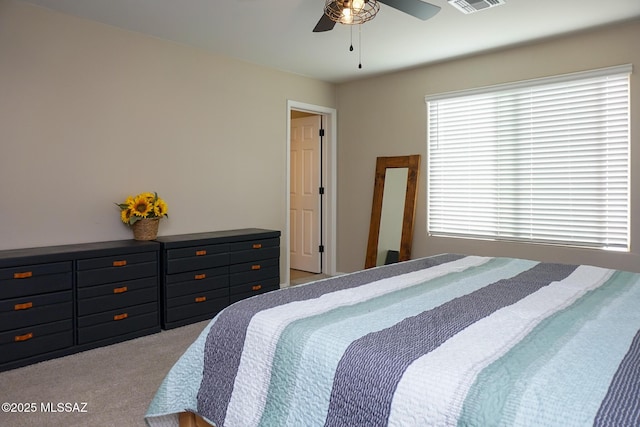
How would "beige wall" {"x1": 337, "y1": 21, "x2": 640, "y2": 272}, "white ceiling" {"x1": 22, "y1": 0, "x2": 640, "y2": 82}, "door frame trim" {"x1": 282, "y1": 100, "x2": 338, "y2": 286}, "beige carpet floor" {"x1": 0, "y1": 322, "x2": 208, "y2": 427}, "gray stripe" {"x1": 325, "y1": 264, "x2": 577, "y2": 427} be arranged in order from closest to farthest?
"gray stripe" {"x1": 325, "y1": 264, "x2": 577, "y2": 427}
"beige carpet floor" {"x1": 0, "y1": 322, "x2": 208, "y2": 427}
"white ceiling" {"x1": 22, "y1": 0, "x2": 640, "y2": 82}
"beige wall" {"x1": 337, "y1": 21, "x2": 640, "y2": 272}
"door frame trim" {"x1": 282, "y1": 100, "x2": 338, "y2": 286}

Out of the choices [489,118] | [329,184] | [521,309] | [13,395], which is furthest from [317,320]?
[329,184]

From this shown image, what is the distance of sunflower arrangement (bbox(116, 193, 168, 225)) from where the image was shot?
3.61 m

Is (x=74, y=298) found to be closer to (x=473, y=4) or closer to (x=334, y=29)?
(x=334, y=29)

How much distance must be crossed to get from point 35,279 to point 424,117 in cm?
389

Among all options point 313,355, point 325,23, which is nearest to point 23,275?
point 313,355

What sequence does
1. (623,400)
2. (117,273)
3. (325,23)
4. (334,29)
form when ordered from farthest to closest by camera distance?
(334,29), (117,273), (325,23), (623,400)

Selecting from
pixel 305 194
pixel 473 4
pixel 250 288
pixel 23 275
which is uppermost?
pixel 473 4

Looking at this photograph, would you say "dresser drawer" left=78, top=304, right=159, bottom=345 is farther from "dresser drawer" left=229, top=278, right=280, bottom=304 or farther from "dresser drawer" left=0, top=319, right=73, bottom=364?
"dresser drawer" left=229, top=278, right=280, bottom=304

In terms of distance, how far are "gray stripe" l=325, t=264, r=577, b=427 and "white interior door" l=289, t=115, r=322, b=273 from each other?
4.21 metres

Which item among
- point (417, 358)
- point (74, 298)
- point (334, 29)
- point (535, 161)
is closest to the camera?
point (417, 358)

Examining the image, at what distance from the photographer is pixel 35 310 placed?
2879 millimetres

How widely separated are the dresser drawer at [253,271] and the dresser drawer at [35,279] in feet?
4.55

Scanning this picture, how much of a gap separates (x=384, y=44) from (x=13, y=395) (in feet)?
12.5

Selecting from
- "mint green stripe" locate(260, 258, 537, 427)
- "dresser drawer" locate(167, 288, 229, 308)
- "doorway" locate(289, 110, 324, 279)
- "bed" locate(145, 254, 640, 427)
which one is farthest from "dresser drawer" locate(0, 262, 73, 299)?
"doorway" locate(289, 110, 324, 279)
